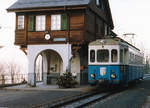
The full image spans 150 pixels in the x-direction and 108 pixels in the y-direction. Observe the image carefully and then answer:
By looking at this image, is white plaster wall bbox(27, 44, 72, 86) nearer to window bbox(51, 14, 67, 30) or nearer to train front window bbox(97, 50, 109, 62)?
window bbox(51, 14, 67, 30)

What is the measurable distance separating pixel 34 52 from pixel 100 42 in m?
6.63

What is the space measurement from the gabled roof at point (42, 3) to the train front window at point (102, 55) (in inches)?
178

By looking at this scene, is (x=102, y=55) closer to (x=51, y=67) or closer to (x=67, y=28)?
(x=67, y=28)

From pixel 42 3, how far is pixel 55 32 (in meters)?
2.57

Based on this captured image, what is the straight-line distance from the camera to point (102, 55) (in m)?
19.5

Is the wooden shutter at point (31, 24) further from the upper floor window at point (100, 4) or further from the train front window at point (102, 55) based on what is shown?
the train front window at point (102, 55)

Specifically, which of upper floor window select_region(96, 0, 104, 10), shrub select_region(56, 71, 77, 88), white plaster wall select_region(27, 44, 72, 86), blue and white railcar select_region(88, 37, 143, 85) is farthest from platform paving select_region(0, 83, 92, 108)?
upper floor window select_region(96, 0, 104, 10)

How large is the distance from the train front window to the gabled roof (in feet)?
14.8

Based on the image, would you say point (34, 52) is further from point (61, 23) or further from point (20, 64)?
point (20, 64)

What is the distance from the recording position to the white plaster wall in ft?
76.5

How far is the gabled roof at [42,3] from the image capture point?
22875 millimetres

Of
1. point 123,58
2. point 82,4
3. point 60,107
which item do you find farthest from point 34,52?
point 60,107

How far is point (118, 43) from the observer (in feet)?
63.0

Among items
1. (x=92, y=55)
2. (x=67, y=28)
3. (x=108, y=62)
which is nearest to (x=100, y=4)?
(x=67, y=28)
